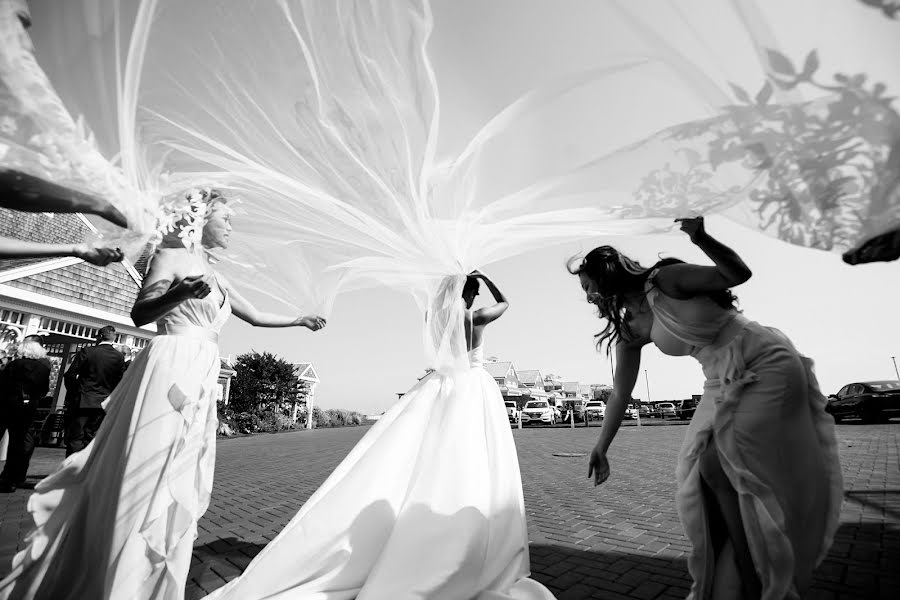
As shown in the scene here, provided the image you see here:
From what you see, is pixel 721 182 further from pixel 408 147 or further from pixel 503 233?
pixel 408 147

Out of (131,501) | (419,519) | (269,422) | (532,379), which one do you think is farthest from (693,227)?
(532,379)

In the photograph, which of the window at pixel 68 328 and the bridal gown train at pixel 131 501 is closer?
the bridal gown train at pixel 131 501

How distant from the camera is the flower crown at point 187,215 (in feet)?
6.87

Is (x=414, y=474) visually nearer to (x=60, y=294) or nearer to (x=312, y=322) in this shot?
(x=312, y=322)

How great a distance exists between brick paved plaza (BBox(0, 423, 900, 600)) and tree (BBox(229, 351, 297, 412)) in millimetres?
20668

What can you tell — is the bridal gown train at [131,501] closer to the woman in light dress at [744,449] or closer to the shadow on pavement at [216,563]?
the shadow on pavement at [216,563]

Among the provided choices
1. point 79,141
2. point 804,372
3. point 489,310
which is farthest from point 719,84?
point 489,310

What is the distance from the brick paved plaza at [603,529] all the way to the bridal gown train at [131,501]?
16cm

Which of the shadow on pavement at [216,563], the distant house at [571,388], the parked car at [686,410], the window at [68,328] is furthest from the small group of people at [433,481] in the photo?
the distant house at [571,388]

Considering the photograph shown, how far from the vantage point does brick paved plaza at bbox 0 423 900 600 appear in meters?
2.57

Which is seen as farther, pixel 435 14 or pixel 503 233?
pixel 503 233

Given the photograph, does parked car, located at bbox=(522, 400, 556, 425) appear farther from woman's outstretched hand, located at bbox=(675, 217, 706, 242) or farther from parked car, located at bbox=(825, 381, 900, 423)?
woman's outstretched hand, located at bbox=(675, 217, 706, 242)

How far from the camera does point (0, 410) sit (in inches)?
221

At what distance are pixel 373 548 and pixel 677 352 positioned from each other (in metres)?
1.94
